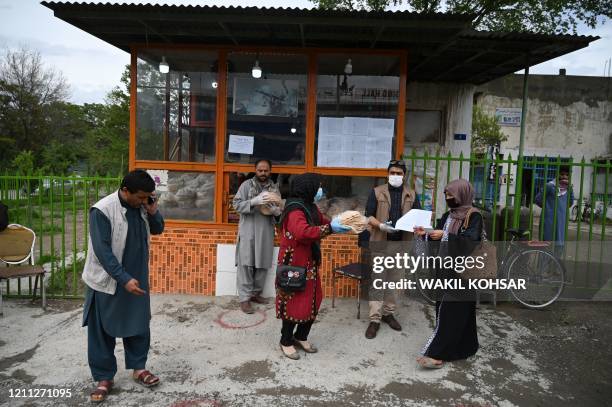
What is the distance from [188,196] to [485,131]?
1496 cm

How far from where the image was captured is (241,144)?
5.46 m

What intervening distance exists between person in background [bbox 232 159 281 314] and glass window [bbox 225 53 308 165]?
18.4 inches

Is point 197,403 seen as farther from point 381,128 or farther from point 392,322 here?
point 381,128

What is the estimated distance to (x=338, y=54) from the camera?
17.9 feet

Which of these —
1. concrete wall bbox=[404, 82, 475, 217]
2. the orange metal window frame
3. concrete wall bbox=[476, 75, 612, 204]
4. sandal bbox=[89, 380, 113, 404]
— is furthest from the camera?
concrete wall bbox=[476, 75, 612, 204]

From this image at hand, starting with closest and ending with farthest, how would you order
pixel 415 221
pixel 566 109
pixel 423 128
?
pixel 415 221
pixel 423 128
pixel 566 109

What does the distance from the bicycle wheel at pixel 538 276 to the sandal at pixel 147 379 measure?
4.22 meters

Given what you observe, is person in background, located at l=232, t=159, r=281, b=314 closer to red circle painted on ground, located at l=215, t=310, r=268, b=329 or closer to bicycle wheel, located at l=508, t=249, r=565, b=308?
red circle painted on ground, located at l=215, t=310, r=268, b=329

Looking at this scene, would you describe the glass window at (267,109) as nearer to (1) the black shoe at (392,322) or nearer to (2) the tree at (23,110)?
(1) the black shoe at (392,322)

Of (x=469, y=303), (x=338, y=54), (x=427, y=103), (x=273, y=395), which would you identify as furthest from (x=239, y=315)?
(x=427, y=103)

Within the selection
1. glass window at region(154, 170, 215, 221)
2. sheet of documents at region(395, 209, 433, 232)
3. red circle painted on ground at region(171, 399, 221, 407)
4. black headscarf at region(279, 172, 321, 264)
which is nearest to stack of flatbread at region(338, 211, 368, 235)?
black headscarf at region(279, 172, 321, 264)

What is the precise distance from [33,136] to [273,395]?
98.8ft

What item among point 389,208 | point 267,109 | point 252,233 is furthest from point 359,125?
point 252,233

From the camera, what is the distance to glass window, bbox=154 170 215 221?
18.0 ft
